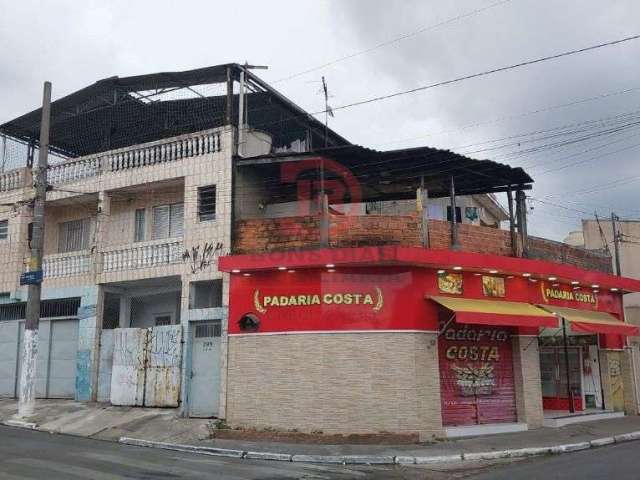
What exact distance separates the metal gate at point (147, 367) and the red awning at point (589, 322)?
35.5ft

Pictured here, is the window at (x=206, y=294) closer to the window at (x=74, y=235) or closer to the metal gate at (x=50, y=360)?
the metal gate at (x=50, y=360)

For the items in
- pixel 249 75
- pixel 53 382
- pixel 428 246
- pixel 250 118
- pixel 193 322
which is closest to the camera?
pixel 428 246

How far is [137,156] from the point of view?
19328 millimetres

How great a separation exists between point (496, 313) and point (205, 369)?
7.84 meters

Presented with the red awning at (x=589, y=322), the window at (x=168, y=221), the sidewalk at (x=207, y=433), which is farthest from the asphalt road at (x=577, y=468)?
the window at (x=168, y=221)

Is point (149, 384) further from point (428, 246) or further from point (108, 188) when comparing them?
point (428, 246)

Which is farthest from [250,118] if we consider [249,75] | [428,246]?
[428,246]

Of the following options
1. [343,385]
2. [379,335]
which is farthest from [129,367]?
[379,335]

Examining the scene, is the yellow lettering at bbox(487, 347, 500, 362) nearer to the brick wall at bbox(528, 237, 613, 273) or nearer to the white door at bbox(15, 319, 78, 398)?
the brick wall at bbox(528, 237, 613, 273)

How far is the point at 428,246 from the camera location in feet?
53.2

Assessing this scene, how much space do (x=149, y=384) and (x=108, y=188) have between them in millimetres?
6379

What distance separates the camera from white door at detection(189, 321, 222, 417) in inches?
649

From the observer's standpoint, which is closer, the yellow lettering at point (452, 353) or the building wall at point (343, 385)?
the building wall at point (343, 385)

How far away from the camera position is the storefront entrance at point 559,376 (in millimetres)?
21219
